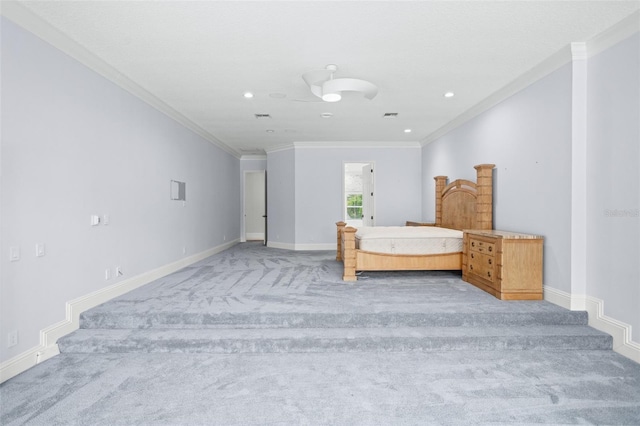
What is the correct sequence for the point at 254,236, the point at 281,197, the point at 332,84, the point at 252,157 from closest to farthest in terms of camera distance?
the point at 332,84, the point at 281,197, the point at 252,157, the point at 254,236

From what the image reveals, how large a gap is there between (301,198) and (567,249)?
201 inches

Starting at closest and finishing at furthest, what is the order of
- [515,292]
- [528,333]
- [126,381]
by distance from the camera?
[126,381] → [528,333] → [515,292]

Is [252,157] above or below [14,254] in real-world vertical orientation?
above

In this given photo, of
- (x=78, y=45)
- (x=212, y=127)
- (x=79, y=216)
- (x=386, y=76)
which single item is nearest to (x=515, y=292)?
(x=386, y=76)

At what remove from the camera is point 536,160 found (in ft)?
11.0

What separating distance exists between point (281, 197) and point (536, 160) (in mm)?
5267

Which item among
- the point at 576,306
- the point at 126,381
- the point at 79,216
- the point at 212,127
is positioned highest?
the point at 212,127

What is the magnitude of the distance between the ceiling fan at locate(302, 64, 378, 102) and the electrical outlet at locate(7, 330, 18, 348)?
3.30 meters

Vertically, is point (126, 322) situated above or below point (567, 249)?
below

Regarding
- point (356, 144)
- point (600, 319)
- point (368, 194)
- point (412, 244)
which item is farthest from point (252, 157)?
point (600, 319)

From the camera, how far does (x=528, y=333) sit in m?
2.67

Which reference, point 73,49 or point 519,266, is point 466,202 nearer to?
point 519,266

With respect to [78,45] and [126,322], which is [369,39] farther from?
[126,322]

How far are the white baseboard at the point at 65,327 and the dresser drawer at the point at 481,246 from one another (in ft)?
13.7
